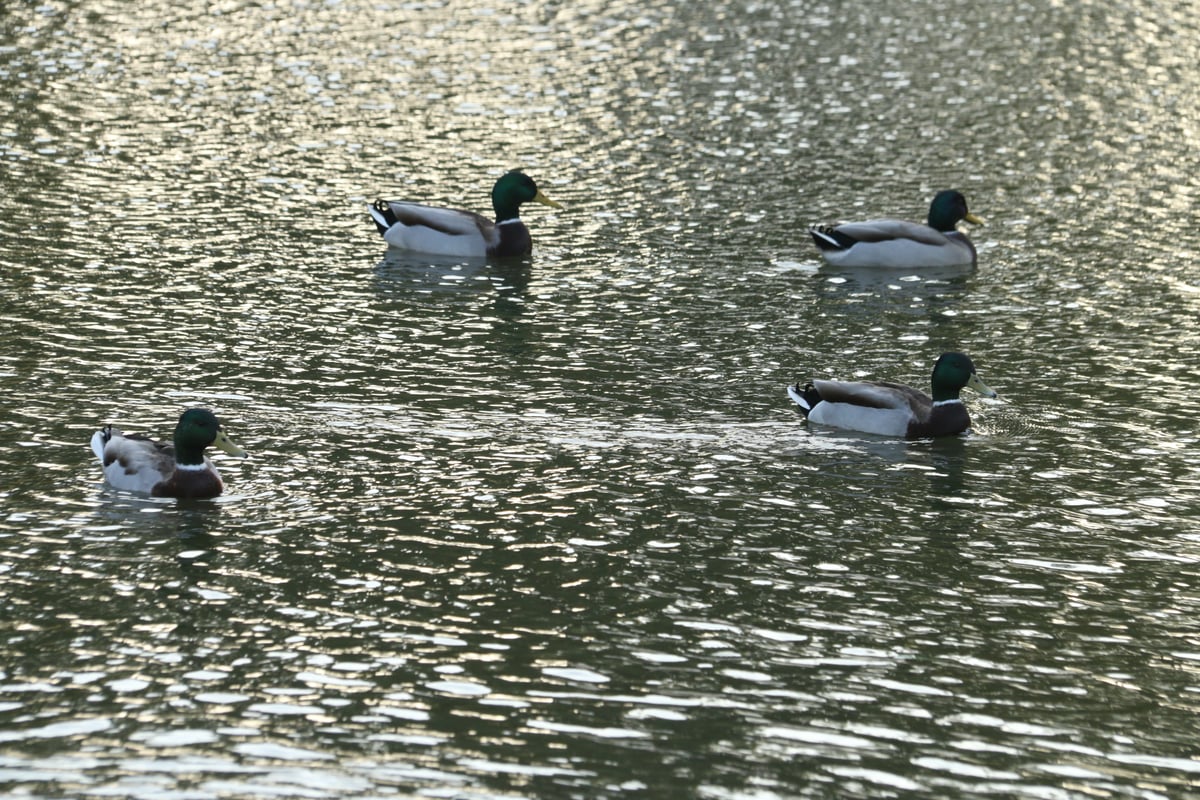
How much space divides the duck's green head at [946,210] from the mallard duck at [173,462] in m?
12.6

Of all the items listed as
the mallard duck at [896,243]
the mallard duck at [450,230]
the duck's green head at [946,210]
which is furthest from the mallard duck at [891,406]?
the mallard duck at [450,230]

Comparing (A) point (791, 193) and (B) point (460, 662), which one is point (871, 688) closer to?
(B) point (460, 662)

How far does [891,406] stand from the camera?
1819 cm

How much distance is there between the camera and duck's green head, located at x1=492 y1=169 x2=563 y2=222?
25906 millimetres

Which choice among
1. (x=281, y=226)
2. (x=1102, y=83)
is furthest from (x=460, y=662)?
(x=1102, y=83)

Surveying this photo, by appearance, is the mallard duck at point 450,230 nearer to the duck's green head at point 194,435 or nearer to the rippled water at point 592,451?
the rippled water at point 592,451

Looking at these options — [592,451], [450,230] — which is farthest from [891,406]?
[450,230]

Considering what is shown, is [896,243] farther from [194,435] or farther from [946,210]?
[194,435]

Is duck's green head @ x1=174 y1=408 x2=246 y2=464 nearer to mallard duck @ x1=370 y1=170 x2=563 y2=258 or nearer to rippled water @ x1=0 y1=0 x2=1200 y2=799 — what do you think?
rippled water @ x1=0 y1=0 x2=1200 y2=799

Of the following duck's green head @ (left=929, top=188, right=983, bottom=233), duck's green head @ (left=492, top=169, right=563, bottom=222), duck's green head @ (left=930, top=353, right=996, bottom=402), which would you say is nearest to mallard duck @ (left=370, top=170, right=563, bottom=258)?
duck's green head @ (left=492, top=169, right=563, bottom=222)

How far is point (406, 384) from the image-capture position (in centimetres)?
1912

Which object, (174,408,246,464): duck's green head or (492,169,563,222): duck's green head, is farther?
(492,169,563,222): duck's green head

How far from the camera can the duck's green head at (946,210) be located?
25609 mm

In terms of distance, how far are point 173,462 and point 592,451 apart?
3697 mm
